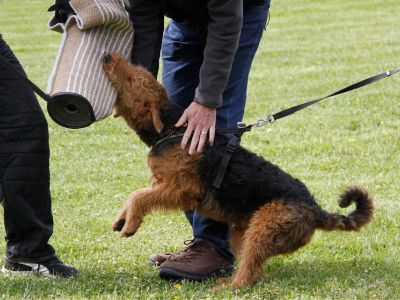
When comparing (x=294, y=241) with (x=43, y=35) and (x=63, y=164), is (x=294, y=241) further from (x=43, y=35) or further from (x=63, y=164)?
(x=43, y=35)

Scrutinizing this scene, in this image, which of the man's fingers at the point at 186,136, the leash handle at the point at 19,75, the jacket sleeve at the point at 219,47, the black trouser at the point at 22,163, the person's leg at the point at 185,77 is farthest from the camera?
the person's leg at the point at 185,77

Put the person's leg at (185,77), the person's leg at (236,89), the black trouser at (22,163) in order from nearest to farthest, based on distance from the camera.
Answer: the black trouser at (22,163)
the person's leg at (236,89)
the person's leg at (185,77)

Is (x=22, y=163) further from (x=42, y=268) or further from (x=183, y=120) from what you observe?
(x=183, y=120)

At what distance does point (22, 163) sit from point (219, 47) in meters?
1.33

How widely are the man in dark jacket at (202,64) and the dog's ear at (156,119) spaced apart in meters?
0.11

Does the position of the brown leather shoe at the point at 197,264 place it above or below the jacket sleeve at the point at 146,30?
below

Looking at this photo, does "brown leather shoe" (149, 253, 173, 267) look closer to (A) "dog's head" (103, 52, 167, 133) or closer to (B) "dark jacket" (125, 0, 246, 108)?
(A) "dog's head" (103, 52, 167, 133)

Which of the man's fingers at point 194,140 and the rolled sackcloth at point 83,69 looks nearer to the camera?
the rolled sackcloth at point 83,69

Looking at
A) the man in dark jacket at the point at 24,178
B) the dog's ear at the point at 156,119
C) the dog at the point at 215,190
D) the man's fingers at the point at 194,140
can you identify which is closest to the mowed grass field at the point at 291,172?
the man in dark jacket at the point at 24,178

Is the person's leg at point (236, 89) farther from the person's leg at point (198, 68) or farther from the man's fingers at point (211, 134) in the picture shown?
the man's fingers at point (211, 134)

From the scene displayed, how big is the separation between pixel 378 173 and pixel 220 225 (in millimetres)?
2668

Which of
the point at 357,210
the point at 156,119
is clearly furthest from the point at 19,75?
the point at 357,210

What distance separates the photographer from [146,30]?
16.6ft

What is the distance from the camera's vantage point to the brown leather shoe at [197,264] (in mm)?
5004
